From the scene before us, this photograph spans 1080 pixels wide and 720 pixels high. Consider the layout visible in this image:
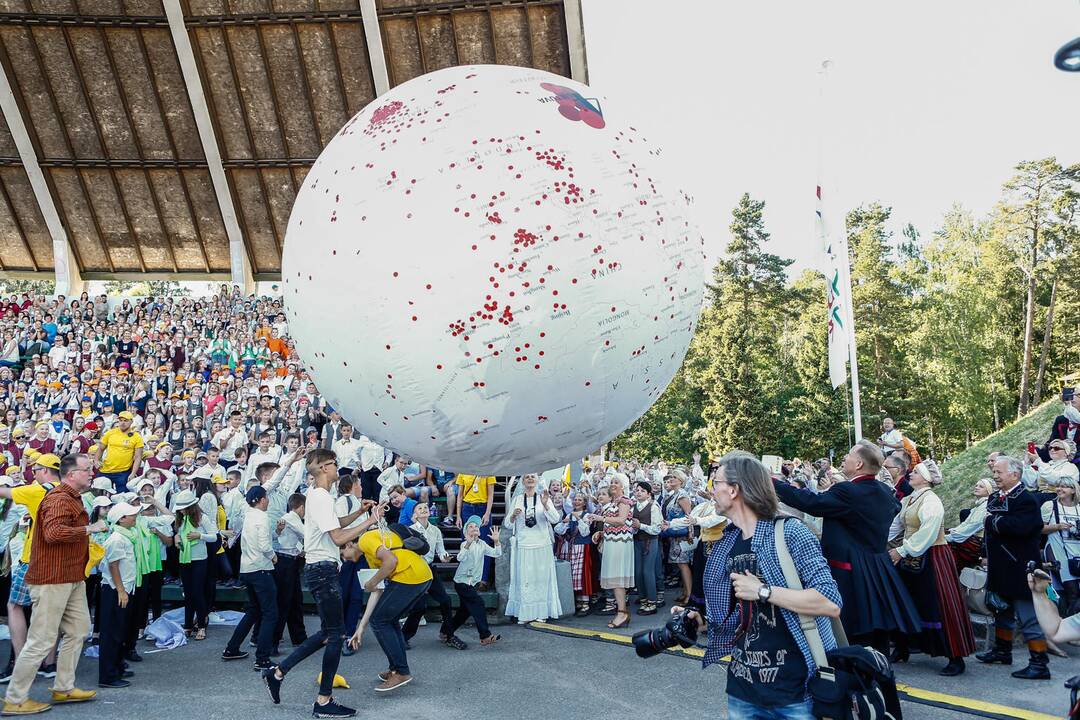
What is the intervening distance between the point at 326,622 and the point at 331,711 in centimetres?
61

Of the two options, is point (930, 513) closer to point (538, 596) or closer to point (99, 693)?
point (538, 596)

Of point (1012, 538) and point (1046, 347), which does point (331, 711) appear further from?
point (1046, 347)

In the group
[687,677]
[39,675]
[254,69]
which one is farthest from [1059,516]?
[254,69]

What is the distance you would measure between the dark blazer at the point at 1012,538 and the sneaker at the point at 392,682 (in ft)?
15.7

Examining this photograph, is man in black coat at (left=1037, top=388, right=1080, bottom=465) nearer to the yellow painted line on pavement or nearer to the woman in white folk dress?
the yellow painted line on pavement

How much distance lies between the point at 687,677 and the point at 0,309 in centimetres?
2168

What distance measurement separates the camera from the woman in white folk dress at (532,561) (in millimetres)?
9539

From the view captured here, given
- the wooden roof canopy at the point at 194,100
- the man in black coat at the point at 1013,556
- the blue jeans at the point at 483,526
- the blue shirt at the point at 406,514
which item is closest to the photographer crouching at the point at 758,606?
the man in black coat at the point at 1013,556

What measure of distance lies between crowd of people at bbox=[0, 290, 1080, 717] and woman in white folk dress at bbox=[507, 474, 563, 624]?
2 centimetres

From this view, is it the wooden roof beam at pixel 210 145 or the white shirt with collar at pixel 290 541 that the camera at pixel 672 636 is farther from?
the wooden roof beam at pixel 210 145

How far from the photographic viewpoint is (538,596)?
9.62 meters

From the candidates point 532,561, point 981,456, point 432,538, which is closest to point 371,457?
point 432,538

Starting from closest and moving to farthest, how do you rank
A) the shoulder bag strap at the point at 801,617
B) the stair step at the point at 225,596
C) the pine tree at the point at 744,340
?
the shoulder bag strap at the point at 801,617
the stair step at the point at 225,596
the pine tree at the point at 744,340

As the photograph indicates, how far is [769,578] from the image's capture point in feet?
9.30
